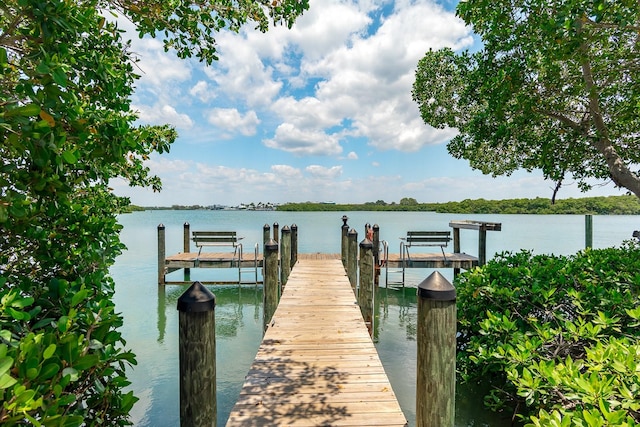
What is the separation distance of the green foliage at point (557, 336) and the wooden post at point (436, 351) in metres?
0.63

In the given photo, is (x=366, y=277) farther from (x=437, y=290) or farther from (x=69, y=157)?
(x=69, y=157)

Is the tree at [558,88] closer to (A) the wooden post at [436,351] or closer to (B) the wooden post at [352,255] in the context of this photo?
(B) the wooden post at [352,255]

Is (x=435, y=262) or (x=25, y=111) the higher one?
(x=25, y=111)

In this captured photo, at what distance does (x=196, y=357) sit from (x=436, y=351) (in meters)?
1.46

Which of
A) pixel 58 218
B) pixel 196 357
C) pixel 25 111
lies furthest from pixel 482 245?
pixel 25 111

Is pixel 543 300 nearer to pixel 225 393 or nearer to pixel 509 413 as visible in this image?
pixel 509 413

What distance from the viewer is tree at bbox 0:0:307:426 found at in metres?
1.62

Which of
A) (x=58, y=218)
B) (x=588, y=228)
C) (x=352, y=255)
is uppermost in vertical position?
(x=58, y=218)

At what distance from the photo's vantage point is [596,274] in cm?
529

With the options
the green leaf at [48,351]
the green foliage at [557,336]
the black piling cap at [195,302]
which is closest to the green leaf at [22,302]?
the green leaf at [48,351]

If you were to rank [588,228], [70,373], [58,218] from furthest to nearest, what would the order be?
[588,228] → [58,218] → [70,373]

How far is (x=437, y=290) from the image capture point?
6.77 ft

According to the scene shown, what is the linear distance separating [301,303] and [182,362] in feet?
15.2

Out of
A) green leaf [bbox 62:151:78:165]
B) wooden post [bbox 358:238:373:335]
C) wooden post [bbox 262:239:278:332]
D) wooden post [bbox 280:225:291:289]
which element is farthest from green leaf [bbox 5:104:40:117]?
wooden post [bbox 280:225:291:289]
